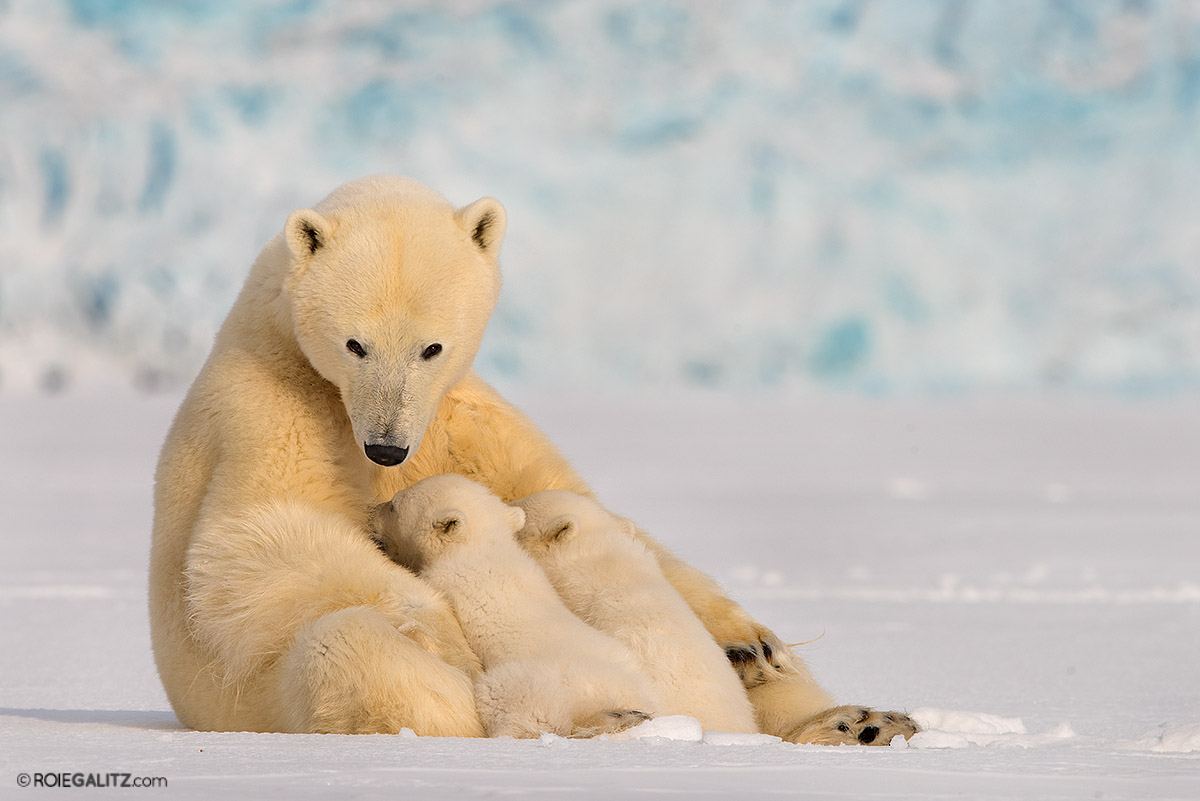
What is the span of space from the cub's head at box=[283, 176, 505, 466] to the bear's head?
358 mm

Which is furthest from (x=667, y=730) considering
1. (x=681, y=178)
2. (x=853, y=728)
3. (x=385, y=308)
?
(x=681, y=178)

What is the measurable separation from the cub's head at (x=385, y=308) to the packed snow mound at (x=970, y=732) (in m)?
1.15

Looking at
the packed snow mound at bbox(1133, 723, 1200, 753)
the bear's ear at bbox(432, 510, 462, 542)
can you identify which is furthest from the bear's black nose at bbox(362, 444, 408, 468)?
the packed snow mound at bbox(1133, 723, 1200, 753)

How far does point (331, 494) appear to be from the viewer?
2902 mm

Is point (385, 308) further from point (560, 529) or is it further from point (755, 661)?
point (755, 661)

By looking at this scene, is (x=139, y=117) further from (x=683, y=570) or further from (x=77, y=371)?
(x=683, y=570)

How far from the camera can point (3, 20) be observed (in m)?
19.9

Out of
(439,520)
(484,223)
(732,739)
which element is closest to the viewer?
(732,739)

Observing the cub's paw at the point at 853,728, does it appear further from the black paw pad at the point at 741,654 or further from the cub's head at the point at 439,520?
the cub's head at the point at 439,520

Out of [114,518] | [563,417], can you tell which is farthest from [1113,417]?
[114,518]

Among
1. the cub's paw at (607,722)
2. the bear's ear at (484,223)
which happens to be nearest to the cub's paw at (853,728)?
the cub's paw at (607,722)

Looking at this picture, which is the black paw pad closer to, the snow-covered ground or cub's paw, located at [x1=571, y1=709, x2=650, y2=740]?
the snow-covered ground

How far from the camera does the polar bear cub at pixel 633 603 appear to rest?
8.89 feet

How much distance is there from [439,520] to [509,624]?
0.28 meters
